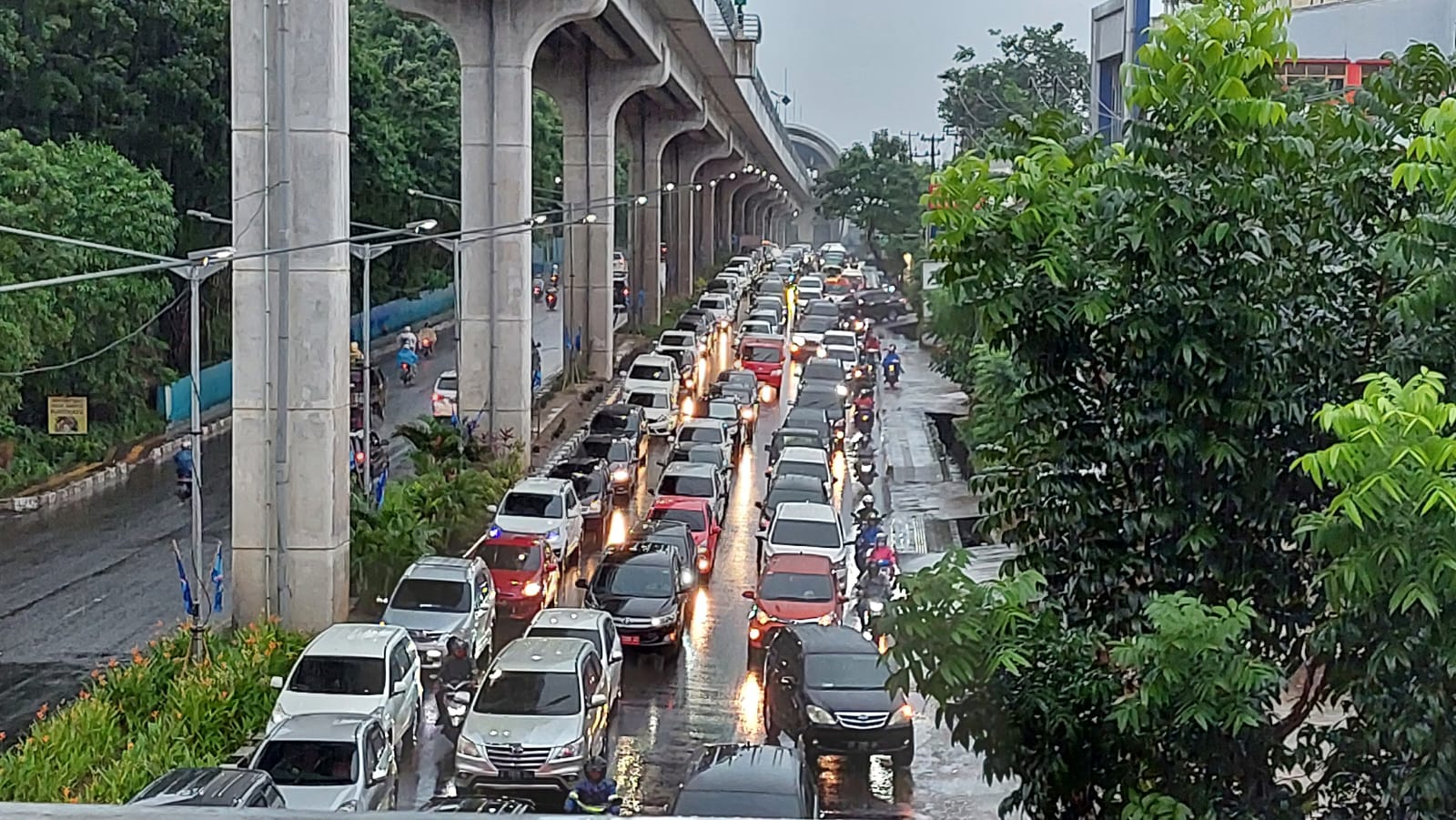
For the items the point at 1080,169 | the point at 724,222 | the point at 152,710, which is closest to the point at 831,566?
the point at 152,710

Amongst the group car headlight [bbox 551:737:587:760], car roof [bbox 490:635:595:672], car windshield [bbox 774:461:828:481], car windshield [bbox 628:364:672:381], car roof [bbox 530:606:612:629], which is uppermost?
car windshield [bbox 628:364:672:381]

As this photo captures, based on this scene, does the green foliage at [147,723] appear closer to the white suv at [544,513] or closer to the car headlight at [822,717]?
the car headlight at [822,717]

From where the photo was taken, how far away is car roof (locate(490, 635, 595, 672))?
14.7m

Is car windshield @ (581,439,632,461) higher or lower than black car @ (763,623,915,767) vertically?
higher

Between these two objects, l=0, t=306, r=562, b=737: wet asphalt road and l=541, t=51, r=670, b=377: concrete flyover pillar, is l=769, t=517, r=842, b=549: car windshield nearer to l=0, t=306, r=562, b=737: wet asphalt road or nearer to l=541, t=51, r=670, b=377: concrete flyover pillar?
l=0, t=306, r=562, b=737: wet asphalt road

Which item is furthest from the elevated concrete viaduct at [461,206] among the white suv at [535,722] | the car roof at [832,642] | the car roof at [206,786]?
the car roof at [206,786]

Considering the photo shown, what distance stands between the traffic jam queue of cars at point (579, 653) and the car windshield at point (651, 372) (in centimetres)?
594

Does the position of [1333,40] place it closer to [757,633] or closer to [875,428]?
[757,633]

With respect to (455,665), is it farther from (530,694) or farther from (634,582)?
(530,694)

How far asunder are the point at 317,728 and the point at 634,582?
22.0 ft

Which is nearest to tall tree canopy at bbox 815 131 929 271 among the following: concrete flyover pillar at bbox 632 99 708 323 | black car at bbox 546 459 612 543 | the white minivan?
concrete flyover pillar at bbox 632 99 708 323

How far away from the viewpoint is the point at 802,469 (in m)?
26.8

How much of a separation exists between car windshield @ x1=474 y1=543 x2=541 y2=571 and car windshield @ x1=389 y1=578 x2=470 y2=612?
2.41 m

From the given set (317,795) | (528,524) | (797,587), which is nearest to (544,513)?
(528,524)
